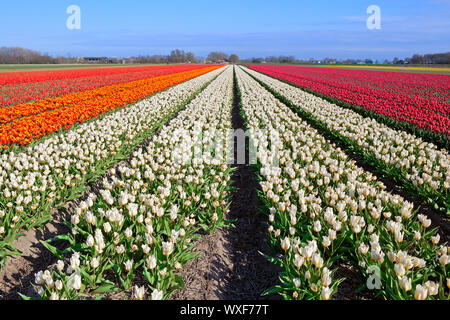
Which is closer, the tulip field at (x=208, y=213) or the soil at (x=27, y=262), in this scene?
the tulip field at (x=208, y=213)

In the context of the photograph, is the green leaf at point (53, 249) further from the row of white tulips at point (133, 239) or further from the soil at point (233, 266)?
the soil at point (233, 266)

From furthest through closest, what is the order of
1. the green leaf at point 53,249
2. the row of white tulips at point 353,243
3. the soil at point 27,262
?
1. the green leaf at point 53,249
2. the soil at point 27,262
3. the row of white tulips at point 353,243

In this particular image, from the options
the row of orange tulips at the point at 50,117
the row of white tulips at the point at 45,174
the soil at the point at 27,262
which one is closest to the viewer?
the soil at the point at 27,262

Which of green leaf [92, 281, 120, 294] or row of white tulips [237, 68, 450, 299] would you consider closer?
row of white tulips [237, 68, 450, 299]

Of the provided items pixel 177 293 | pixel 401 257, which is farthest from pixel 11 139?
pixel 401 257

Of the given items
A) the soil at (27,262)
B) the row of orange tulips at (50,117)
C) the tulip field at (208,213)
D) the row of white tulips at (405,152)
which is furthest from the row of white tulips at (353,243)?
the row of orange tulips at (50,117)

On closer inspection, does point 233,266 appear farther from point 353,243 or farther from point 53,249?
point 53,249

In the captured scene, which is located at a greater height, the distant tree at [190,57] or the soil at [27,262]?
the distant tree at [190,57]

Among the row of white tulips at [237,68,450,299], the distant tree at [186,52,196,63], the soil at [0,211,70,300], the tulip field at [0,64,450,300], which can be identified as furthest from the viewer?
the distant tree at [186,52,196,63]

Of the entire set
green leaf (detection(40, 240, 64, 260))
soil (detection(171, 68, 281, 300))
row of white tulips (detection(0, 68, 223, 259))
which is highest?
row of white tulips (detection(0, 68, 223, 259))

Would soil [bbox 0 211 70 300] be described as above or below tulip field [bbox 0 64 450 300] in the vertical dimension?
below

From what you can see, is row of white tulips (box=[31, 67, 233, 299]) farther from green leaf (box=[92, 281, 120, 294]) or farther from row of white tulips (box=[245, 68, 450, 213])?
row of white tulips (box=[245, 68, 450, 213])

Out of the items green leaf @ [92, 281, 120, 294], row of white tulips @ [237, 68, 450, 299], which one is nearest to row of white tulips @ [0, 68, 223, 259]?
green leaf @ [92, 281, 120, 294]

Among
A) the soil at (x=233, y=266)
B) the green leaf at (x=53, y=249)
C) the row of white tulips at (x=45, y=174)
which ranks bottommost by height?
the soil at (x=233, y=266)
